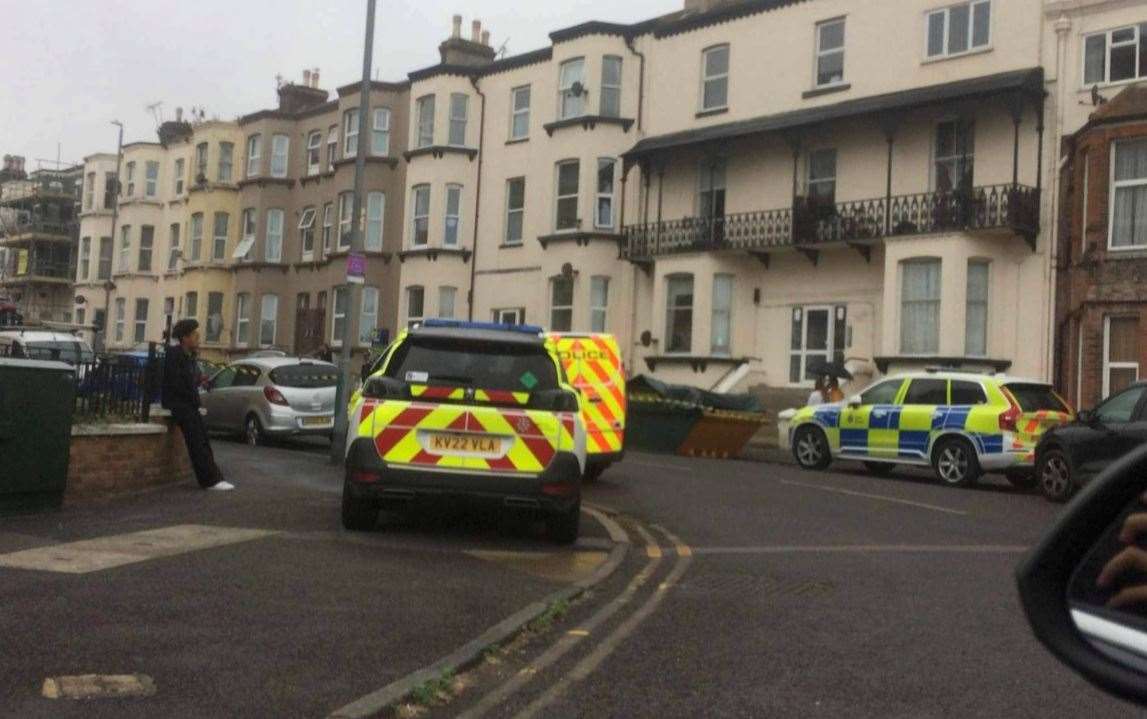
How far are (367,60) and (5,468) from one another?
9843 mm

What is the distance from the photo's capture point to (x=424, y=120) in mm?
39500

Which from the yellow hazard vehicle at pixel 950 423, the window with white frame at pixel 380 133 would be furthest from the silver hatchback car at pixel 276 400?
the window with white frame at pixel 380 133

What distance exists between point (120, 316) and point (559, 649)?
55.1 metres

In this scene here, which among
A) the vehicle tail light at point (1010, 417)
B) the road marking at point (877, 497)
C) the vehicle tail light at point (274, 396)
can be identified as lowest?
the road marking at point (877, 497)

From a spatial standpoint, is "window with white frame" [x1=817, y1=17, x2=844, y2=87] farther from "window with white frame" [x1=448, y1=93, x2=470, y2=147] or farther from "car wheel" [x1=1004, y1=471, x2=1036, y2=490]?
"car wheel" [x1=1004, y1=471, x2=1036, y2=490]

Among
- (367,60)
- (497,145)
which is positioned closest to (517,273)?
(497,145)

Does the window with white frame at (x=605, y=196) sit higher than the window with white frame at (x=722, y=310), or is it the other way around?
the window with white frame at (x=605, y=196)

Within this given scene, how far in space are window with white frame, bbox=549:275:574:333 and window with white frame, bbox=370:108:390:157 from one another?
33.9 ft

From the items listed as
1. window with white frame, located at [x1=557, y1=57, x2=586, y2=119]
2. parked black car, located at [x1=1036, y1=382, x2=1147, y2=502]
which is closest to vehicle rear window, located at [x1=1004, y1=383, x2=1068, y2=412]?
parked black car, located at [x1=1036, y1=382, x2=1147, y2=502]

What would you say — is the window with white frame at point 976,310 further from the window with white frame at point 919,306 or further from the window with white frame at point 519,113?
the window with white frame at point 519,113

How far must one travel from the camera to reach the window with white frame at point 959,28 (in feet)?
85.1

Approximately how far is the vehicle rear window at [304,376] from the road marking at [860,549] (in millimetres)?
11903

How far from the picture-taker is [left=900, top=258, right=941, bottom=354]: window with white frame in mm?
25938

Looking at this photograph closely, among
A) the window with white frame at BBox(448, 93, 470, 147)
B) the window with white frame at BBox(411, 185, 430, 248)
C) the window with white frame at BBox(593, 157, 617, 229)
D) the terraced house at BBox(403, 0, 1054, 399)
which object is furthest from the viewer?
the window with white frame at BBox(411, 185, 430, 248)
